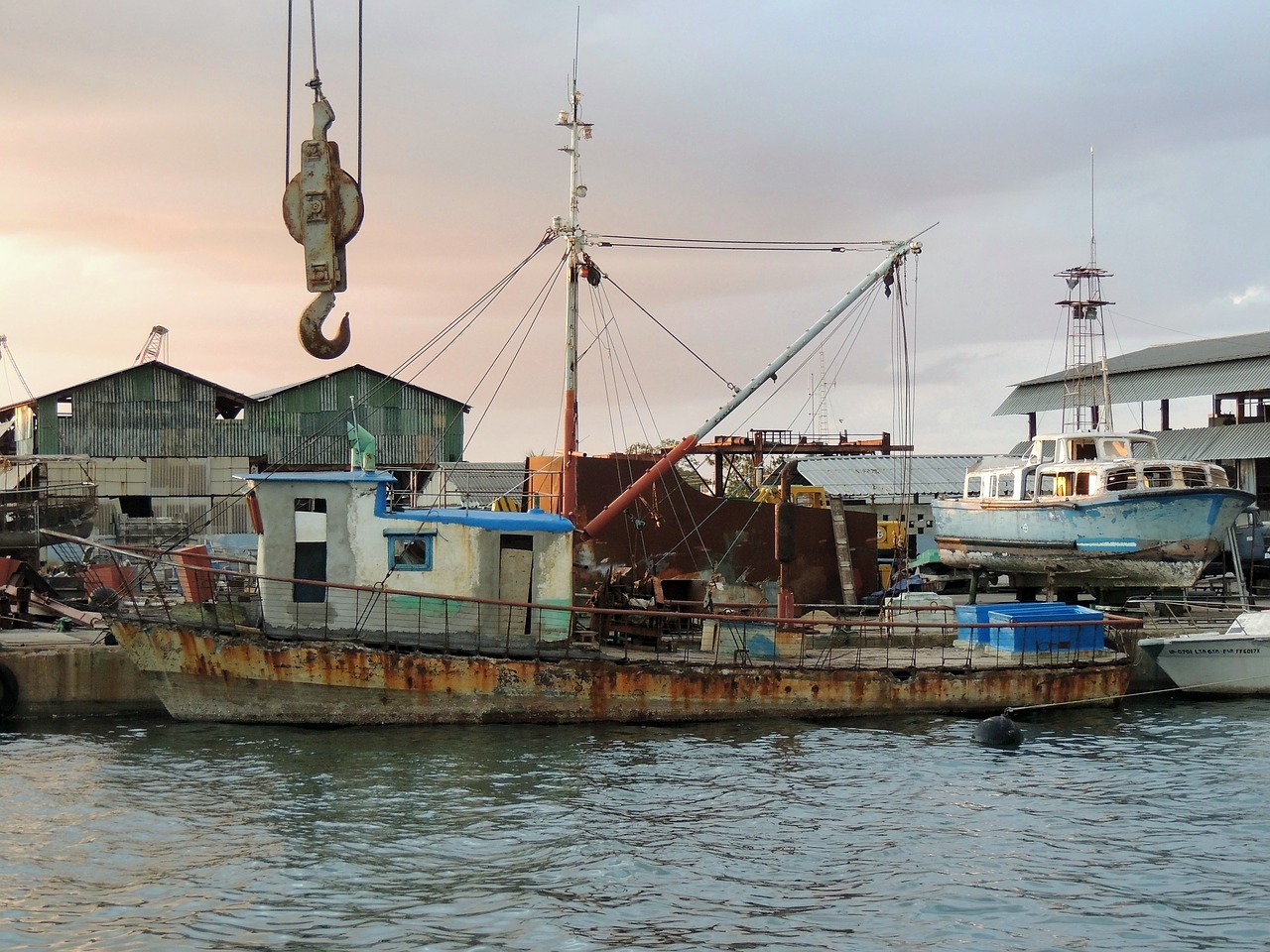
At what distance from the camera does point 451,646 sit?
22938 millimetres

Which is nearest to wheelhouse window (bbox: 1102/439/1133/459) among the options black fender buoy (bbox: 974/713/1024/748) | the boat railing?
the boat railing

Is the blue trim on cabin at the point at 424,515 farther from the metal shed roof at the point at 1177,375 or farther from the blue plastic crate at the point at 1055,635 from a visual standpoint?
the metal shed roof at the point at 1177,375

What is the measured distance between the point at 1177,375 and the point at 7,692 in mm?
45835

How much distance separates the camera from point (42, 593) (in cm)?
2948

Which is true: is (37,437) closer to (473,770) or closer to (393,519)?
(393,519)

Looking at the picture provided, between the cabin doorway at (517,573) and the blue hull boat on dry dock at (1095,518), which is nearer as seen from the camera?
the cabin doorway at (517,573)

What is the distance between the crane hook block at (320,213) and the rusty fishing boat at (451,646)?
1071 cm

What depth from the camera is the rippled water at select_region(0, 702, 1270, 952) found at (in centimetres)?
1316

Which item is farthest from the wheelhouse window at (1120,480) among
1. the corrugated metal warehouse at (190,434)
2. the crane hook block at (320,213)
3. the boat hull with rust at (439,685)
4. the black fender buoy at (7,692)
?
the crane hook block at (320,213)

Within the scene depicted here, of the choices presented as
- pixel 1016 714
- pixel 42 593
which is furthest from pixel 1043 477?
pixel 42 593

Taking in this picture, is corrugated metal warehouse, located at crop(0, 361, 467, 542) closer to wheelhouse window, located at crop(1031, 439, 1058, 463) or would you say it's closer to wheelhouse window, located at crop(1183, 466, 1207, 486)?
wheelhouse window, located at crop(1031, 439, 1058, 463)

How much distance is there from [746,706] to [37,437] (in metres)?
32.4

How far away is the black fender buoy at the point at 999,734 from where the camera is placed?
21.9 meters

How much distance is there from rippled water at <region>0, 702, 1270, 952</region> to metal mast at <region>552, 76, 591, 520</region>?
6.02m
